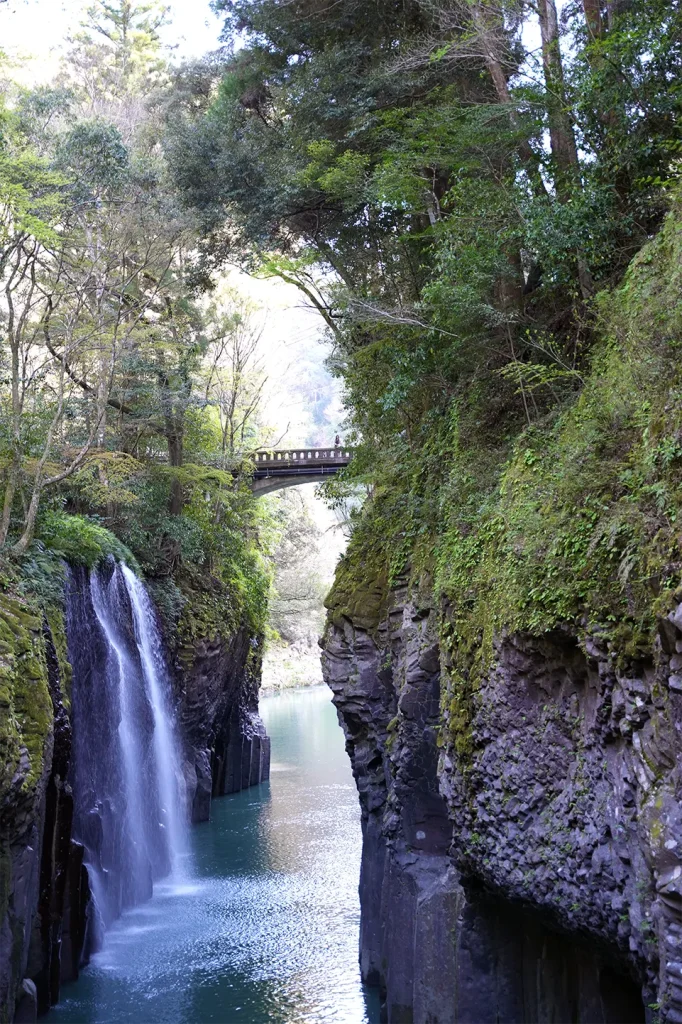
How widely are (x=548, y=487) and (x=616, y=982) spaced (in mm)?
4291

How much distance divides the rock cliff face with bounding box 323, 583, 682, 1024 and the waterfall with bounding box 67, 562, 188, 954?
5024 mm

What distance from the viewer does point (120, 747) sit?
17234mm

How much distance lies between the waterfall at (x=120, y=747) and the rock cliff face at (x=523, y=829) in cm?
502

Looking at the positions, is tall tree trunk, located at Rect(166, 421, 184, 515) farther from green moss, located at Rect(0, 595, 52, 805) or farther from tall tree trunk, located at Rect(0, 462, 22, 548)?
green moss, located at Rect(0, 595, 52, 805)

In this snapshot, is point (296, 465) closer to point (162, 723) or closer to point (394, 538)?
point (162, 723)

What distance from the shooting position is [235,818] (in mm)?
23516

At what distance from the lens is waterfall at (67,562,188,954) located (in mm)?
15453

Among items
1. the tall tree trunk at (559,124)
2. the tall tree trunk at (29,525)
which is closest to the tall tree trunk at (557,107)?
the tall tree trunk at (559,124)

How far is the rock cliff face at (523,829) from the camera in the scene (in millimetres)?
6410

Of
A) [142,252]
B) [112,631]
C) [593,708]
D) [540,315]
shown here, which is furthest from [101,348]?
[593,708]

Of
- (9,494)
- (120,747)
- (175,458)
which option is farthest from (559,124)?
(175,458)

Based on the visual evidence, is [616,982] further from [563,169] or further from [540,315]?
[563,169]

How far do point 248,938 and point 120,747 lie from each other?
14.5ft

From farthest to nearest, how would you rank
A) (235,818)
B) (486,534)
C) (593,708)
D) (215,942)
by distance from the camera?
(235,818) < (215,942) < (486,534) < (593,708)
